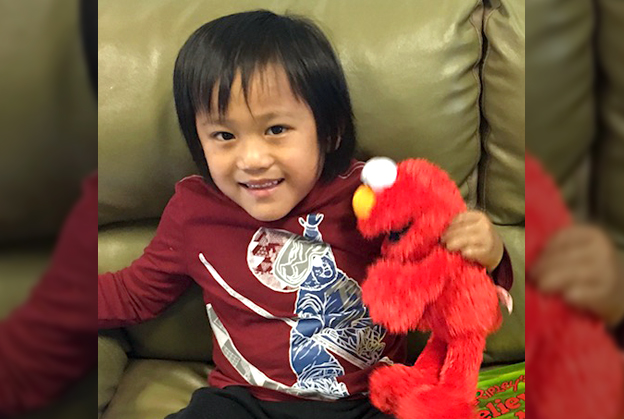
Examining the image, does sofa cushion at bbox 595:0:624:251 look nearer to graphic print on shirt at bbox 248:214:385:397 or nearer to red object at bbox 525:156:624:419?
red object at bbox 525:156:624:419

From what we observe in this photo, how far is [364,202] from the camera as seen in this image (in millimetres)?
670

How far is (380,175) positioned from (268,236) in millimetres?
209

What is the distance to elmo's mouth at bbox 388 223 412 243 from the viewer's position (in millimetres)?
655

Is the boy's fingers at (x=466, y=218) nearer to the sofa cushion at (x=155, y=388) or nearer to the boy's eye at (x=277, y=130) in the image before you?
the boy's eye at (x=277, y=130)

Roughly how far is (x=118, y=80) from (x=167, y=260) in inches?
10.1

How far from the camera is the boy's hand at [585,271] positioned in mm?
200

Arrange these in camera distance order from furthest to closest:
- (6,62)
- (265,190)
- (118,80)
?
(118,80) < (265,190) < (6,62)

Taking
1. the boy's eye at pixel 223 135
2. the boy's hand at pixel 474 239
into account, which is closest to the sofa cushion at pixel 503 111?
the boy's hand at pixel 474 239

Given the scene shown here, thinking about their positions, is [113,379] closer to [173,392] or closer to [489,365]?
[173,392]

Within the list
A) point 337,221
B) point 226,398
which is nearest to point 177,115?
point 337,221

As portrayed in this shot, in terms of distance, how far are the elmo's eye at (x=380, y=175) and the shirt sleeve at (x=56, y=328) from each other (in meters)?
0.42

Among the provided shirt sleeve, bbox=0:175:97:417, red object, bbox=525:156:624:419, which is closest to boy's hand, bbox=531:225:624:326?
red object, bbox=525:156:624:419

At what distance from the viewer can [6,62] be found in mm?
234

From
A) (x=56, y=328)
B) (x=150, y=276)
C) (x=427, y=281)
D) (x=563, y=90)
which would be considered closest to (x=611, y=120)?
(x=563, y=90)
